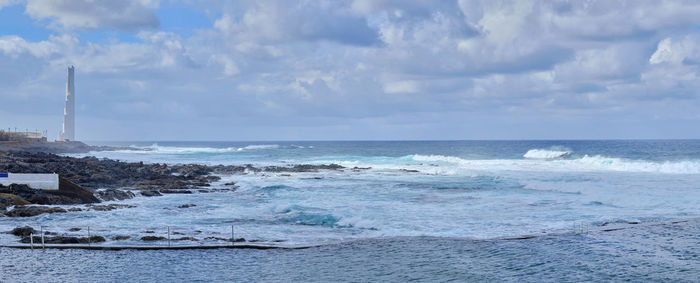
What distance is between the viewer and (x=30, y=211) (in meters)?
20.7

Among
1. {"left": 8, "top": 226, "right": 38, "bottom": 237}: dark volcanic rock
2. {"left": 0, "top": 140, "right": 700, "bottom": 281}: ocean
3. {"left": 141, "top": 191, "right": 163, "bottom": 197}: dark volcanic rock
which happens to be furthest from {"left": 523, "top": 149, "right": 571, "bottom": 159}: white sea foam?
{"left": 8, "top": 226, "right": 38, "bottom": 237}: dark volcanic rock

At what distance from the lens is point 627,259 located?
45.9 feet

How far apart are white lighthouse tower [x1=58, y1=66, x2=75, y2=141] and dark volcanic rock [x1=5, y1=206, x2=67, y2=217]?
10953 centimetres

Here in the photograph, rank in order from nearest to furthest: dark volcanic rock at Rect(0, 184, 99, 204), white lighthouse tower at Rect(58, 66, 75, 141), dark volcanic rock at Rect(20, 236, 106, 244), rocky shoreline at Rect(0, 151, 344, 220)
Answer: dark volcanic rock at Rect(20, 236, 106, 244), rocky shoreline at Rect(0, 151, 344, 220), dark volcanic rock at Rect(0, 184, 99, 204), white lighthouse tower at Rect(58, 66, 75, 141)

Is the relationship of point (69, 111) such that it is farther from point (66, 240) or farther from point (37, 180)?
point (66, 240)

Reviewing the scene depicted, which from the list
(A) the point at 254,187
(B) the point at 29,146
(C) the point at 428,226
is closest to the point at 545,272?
(C) the point at 428,226

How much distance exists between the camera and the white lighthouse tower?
11906 cm

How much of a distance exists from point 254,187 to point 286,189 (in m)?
2.48

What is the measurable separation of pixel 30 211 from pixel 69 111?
111 m

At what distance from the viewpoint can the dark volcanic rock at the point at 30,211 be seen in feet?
67.2

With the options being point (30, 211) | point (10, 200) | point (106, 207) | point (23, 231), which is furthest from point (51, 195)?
point (23, 231)

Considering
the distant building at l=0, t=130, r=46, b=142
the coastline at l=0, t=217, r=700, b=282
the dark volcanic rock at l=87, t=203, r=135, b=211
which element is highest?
the distant building at l=0, t=130, r=46, b=142

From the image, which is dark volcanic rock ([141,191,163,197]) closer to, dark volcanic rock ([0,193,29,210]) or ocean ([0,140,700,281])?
ocean ([0,140,700,281])

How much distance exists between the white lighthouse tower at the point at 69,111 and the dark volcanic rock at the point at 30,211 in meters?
110
